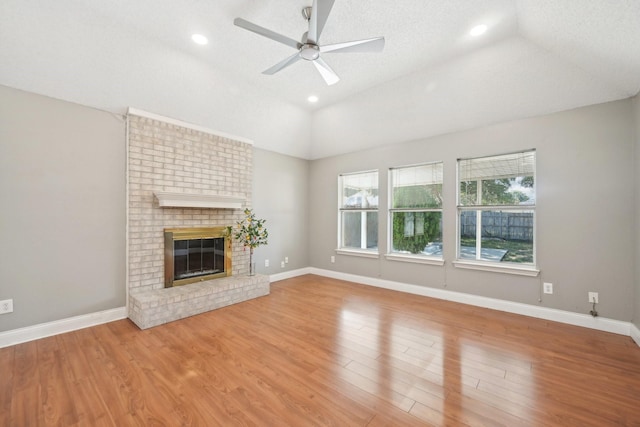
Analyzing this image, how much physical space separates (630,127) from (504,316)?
2.62m

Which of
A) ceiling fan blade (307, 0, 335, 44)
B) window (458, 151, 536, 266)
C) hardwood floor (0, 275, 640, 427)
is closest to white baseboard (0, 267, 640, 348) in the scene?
hardwood floor (0, 275, 640, 427)

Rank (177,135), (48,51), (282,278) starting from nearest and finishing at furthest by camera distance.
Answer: (48,51), (177,135), (282,278)

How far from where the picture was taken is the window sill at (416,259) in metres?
4.36

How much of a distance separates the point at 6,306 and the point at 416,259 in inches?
206

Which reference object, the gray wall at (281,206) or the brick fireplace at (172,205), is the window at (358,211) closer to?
the gray wall at (281,206)

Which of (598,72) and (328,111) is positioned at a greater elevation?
(328,111)

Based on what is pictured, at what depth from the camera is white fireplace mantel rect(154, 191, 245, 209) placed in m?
3.63

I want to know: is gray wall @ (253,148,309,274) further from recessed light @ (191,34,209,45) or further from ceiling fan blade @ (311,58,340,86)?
ceiling fan blade @ (311,58,340,86)

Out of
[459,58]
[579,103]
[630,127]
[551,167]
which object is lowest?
[551,167]

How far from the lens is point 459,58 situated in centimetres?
327

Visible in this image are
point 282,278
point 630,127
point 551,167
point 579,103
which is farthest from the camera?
point 282,278

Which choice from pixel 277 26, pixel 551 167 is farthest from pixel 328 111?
pixel 551 167

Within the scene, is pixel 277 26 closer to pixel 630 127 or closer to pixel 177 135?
pixel 177 135

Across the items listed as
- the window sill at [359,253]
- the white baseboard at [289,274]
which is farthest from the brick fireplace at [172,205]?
the window sill at [359,253]
